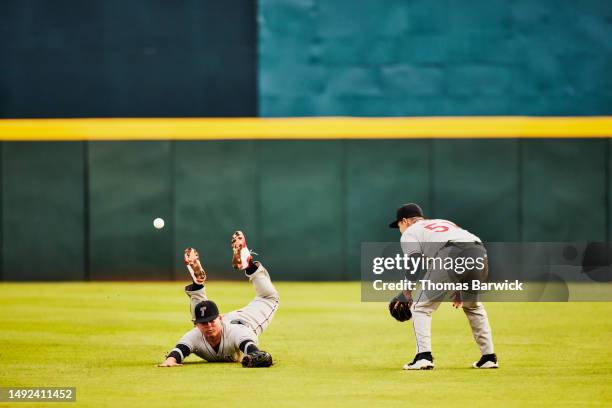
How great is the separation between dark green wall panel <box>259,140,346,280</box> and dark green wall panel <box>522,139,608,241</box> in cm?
345

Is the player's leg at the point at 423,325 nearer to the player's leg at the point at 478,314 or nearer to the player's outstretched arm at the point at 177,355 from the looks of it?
the player's leg at the point at 478,314

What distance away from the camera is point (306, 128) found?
2316cm

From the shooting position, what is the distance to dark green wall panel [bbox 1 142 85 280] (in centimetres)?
2333

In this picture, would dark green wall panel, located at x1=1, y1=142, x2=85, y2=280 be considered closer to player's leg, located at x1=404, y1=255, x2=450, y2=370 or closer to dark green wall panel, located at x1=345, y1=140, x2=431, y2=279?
dark green wall panel, located at x1=345, y1=140, x2=431, y2=279

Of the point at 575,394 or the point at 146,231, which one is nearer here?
the point at 575,394

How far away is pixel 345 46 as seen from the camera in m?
23.4

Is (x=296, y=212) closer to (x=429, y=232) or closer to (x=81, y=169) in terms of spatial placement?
(x=81, y=169)

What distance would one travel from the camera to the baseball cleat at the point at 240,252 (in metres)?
12.6

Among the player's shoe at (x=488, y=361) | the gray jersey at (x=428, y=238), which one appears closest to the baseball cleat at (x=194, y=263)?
the gray jersey at (x=428, y=238)

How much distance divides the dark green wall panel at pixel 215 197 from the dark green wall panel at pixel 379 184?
1.76 meters

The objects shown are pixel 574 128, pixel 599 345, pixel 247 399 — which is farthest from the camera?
pixel 574 128

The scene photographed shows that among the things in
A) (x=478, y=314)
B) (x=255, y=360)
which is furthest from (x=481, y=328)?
(x=255, y=360)

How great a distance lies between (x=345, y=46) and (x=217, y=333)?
11.8 meters

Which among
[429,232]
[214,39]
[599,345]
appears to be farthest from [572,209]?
[429,232]
